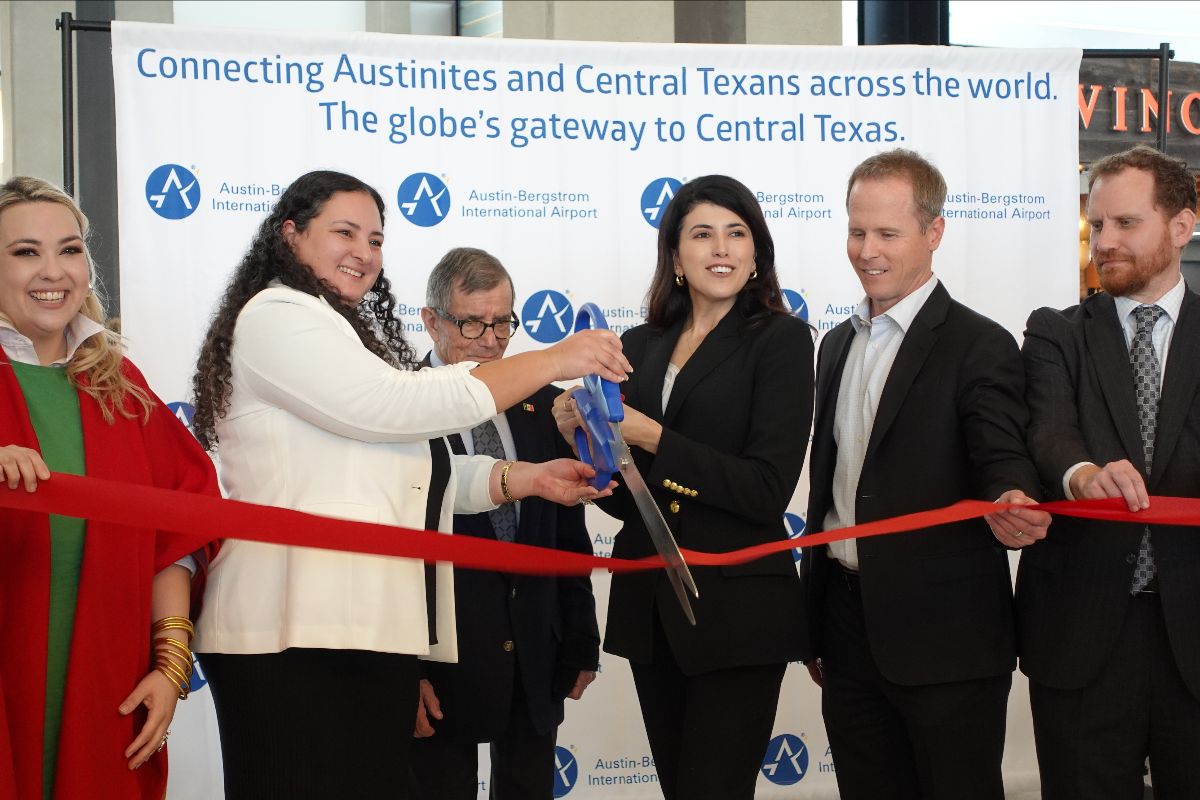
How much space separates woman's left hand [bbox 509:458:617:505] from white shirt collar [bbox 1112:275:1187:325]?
1.35 meters

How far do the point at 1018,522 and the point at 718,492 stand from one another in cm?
70

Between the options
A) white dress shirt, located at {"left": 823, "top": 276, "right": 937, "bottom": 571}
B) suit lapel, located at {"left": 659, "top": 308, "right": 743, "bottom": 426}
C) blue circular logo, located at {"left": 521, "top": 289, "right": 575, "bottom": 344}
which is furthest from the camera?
blue circular logo, located at {"left": 521, "top": 289, "right": 575, "bottom": 344}

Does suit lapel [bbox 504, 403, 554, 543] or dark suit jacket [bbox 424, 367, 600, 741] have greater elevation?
suit lapel [bbox 504, 403, 554, 543]

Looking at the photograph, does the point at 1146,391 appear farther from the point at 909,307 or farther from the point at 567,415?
the point at 567,415

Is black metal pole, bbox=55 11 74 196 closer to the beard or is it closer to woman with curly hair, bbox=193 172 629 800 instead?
woman with curly hair, bbox=193 172 629 800

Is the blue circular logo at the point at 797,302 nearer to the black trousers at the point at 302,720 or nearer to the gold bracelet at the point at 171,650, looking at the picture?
the black trousers at the point at 302,720

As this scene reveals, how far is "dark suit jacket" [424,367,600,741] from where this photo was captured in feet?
10.5

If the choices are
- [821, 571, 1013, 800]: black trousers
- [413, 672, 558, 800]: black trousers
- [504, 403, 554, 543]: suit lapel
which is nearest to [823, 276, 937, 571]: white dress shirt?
[821, 571, 1013, 800]: black trousers

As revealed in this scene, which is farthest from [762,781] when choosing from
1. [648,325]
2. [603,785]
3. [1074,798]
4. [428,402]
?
[428,402]

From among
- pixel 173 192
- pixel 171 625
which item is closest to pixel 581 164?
pixel 173 192

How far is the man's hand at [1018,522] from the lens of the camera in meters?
2.79

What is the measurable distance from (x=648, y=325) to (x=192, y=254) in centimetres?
209

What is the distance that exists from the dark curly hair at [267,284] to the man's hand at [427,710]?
0.91 meters

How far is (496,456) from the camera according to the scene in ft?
11.1
